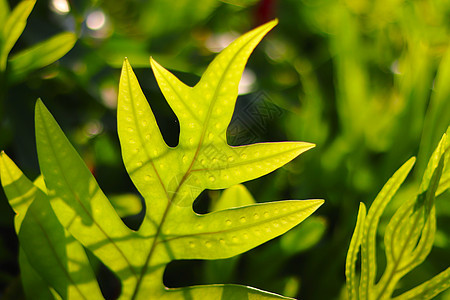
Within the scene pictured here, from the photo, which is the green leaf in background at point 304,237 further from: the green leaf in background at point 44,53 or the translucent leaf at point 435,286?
the green leaf in background at point 44,53

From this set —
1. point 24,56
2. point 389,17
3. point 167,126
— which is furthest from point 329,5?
point 24,56

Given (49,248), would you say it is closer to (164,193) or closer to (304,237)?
(164,193)

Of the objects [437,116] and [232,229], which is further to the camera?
[437,116]

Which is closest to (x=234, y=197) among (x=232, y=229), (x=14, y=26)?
(x=232, y=229)

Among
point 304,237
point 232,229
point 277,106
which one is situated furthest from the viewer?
point 277,106

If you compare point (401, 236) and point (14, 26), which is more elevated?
point (14, 26)
